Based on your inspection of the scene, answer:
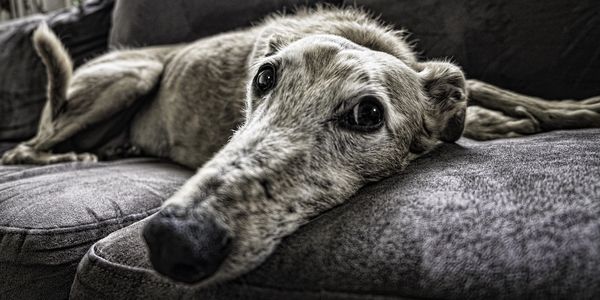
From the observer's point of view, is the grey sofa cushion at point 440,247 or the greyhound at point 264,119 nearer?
the grey sofa cushion at point 440,247

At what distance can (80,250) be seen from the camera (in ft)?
4.63

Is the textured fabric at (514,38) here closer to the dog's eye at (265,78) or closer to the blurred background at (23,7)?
the dog's eye at (265,78)

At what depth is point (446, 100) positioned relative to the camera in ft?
5.15

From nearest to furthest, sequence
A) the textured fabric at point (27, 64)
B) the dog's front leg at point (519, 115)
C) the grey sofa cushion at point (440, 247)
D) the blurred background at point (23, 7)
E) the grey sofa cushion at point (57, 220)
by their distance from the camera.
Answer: the grey sofa cushion at point (440, 247)
the grey sofa cushion at point (57, 220)
the dog's front leg at point (519, 115)
the textured fabric at point (27, 64)
the blurred background at point (23, 7)

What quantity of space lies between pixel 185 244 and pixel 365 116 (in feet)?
2.04

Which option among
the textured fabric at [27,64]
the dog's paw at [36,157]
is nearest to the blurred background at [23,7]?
the textured fabric at [27,64]

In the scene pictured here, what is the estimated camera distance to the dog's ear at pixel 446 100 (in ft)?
5.11

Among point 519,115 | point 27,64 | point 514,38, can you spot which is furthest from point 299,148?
point 27,64

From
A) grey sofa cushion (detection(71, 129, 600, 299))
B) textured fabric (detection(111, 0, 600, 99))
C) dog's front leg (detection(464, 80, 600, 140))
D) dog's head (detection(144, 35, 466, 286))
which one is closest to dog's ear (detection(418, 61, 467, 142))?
dog's head (detection(144, 35, 466, 286))

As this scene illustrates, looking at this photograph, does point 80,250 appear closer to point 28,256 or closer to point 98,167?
point 28,256

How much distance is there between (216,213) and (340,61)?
0.62m

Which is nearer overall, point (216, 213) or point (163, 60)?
point (216, 213)

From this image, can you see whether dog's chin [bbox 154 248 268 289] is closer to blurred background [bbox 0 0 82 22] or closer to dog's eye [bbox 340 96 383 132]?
dog's eye [bbox 340 96 383 132]

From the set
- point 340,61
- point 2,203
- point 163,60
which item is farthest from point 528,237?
point 163,60
